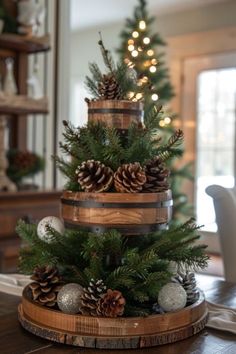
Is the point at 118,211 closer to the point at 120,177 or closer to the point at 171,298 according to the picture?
the point at 120,177

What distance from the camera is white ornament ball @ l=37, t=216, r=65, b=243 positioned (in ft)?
3.49

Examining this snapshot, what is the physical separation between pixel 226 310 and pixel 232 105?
176 inches

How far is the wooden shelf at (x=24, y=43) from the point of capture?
122 inches

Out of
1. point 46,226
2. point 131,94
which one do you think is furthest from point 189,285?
point 131,94

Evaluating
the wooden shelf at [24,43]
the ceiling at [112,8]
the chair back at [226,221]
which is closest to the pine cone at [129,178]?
the chair back at [226,221]

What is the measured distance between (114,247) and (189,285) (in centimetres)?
21

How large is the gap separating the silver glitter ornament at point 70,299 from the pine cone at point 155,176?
0.24 meters

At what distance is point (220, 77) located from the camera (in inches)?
214

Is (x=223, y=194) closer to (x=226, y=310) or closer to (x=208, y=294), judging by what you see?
(x=208, y=294)

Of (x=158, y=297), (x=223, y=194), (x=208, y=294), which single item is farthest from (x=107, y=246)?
(x=223, y=194)

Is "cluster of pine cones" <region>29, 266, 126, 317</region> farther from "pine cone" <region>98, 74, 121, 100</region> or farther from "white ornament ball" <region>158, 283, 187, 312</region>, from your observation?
"pine cone" <region>98, 74, 121, 100</region>

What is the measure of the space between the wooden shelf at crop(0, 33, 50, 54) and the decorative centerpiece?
2.14 metres

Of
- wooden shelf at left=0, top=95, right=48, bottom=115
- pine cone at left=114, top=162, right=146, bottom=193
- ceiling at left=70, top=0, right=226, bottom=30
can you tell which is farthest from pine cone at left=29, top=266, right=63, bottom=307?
ceiling at left=70, top=0, right=226, bottom=30

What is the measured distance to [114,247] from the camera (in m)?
0.98
